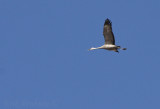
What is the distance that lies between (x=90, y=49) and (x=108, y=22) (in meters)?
5.95

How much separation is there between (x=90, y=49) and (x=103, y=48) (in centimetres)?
237

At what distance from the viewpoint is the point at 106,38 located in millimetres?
110375

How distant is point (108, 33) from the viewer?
4316 inches

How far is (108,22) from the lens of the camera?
4281 inches

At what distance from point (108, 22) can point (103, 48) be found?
421 cm

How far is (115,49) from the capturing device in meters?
111

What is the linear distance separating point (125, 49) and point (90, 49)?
17.7ft

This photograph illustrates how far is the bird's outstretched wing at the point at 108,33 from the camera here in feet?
357

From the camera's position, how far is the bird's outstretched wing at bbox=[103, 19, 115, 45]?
10881 cm

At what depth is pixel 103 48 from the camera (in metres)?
112

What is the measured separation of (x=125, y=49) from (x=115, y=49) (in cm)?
148

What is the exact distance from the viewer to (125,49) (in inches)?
4328

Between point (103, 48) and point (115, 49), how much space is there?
64.0 inches
